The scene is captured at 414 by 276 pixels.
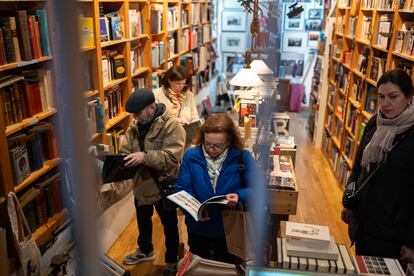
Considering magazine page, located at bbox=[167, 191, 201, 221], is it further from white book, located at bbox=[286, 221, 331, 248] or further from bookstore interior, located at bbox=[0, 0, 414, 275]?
white book, located at bbox=[286, 221, 331, 248]

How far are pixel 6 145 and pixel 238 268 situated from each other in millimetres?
1240

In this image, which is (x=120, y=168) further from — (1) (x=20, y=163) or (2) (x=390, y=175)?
(2) (x=390, y=175)

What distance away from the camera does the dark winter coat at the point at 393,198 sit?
1.44 meters

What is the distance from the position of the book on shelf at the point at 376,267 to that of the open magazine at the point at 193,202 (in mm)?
579

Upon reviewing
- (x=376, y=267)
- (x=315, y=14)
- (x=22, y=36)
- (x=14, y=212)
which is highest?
(x=315, y=14)

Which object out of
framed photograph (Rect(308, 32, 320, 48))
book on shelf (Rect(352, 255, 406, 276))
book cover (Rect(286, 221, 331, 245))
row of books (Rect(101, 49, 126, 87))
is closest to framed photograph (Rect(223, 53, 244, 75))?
framed photograph (Rect(308, 32, 320, 48))

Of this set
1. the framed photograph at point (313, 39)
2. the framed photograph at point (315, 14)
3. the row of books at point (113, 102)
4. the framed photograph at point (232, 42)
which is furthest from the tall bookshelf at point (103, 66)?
the framed photograph at point (313, 39)

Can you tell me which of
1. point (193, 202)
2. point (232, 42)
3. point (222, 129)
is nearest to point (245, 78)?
point (222, 129)

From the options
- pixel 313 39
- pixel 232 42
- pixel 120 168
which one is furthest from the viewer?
pixel 232 42

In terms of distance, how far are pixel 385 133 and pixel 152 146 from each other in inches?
46.7

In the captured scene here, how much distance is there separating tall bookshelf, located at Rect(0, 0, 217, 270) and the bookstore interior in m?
0.01

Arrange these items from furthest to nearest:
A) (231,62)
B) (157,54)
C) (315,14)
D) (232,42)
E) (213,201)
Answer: (231,62) → (232,42) → (315,14) → (157,54) → (213,201)

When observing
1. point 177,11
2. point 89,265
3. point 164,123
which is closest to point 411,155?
point 164,123

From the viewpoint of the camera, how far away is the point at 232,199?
1.57 m
